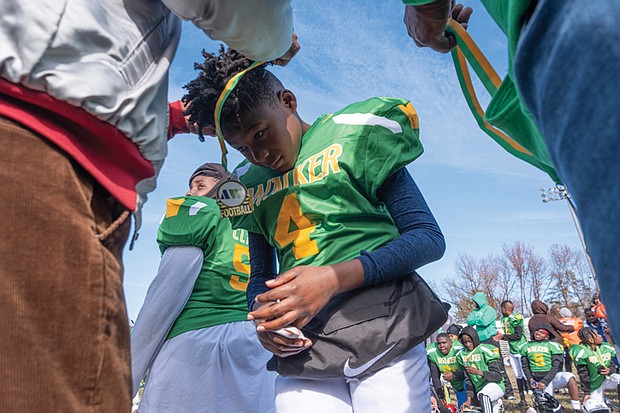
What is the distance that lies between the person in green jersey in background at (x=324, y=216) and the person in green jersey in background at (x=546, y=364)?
10995 millimetres

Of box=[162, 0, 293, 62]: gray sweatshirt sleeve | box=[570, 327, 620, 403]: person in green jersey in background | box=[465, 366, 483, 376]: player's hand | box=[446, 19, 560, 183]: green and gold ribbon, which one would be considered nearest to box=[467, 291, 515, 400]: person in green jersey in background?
box=[465, 366, 483, 376]: player's hand

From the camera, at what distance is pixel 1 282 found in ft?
2.41

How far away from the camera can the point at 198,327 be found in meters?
3.09

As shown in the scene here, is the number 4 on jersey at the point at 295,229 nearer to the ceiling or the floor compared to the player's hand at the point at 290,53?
nearer to the floor

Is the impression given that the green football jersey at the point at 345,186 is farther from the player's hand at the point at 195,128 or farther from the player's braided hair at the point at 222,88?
the player's hand at the point at 195,128

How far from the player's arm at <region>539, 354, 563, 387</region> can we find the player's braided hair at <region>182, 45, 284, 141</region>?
11178 mm

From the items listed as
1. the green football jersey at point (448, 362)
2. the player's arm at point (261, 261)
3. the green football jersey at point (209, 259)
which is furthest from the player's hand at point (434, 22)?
the green football jersey at point (448, 362)

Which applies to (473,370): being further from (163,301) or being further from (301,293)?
(301,293)

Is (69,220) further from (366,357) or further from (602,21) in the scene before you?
(366,357)

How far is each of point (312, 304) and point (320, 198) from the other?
0.47 meters

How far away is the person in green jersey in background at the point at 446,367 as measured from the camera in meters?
12.5

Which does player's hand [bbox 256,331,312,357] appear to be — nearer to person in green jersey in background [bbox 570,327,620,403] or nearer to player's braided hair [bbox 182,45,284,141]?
player's braided hair [bbox 182,45,284,141]

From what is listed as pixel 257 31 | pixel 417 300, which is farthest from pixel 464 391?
pixel 257 31

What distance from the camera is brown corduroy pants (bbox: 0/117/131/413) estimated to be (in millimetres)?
729
